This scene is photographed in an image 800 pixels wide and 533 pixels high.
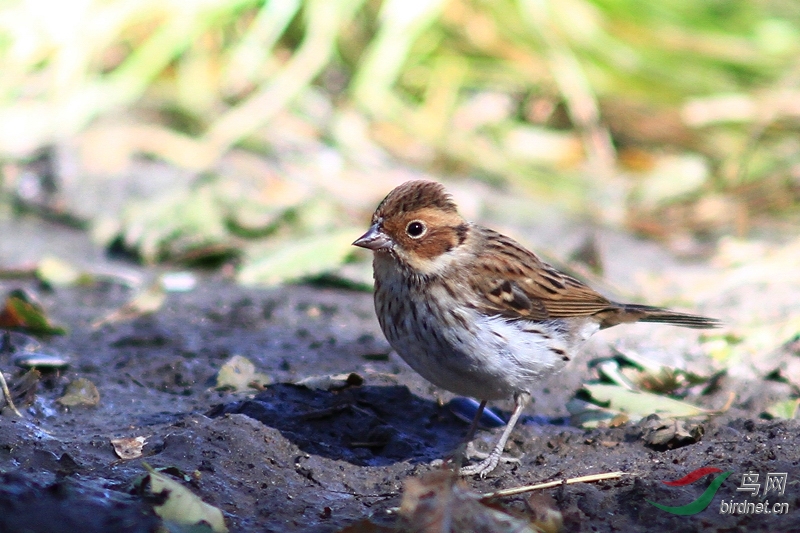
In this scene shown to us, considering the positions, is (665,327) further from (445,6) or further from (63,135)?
(63,135)

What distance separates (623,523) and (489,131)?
5685 mm

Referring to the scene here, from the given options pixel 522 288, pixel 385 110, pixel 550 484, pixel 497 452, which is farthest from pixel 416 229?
pixel 385 110

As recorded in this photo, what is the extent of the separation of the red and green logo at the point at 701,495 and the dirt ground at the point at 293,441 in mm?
23

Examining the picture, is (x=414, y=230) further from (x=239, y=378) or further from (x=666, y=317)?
(x=666, y=317)

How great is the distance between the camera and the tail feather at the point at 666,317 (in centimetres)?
423

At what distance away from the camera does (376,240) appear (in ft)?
12.4

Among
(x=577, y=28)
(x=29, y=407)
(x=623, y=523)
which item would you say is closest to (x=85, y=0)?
(x=577, y=28)

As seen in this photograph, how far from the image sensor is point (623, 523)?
2936mm

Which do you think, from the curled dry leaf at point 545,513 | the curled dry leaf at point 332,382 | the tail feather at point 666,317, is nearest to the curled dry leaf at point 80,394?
the curled dry leaf at point 332,382

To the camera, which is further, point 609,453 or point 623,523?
point 609,453

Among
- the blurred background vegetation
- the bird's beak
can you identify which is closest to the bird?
the bird's beak

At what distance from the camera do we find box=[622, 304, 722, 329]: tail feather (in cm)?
423

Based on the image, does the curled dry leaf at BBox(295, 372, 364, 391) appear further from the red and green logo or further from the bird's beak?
the red and green logo

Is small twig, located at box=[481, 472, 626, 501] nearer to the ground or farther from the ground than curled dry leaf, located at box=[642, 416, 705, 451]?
nearer to the ground
